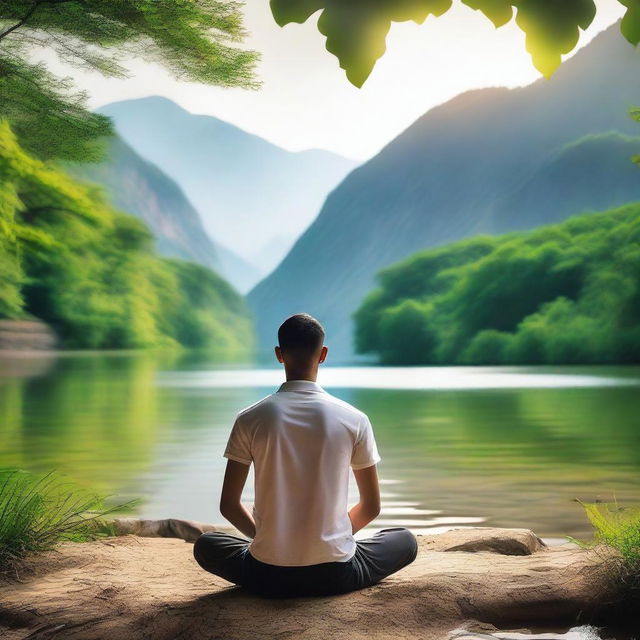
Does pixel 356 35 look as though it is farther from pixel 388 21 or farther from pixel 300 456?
pixel 300 456

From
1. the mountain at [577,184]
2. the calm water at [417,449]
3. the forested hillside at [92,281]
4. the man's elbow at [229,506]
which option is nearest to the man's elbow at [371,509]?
the man's elbow at [229,506]

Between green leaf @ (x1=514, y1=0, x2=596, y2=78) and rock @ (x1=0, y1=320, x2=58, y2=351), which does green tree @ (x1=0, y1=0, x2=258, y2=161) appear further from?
rock @ (x1=0, y1=320, x2=58, y2=351)

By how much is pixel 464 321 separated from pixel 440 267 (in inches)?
666

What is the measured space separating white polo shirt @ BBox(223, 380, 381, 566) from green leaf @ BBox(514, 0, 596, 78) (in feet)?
4.27

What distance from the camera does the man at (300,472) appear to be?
2811mm

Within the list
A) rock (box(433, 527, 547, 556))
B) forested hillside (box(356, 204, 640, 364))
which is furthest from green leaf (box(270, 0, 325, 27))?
forested hillside (box(356, 204, 640, 364))

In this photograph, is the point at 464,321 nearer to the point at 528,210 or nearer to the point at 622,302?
the point at 622,302

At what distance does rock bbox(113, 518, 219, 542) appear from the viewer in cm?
497

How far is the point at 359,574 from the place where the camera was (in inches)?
122

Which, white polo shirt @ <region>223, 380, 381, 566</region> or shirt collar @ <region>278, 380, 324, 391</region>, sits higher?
shirt collar @ <region>278, 380, 324, 391</region>

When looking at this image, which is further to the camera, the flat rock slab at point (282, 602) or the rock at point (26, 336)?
the rock at point (26, 336)

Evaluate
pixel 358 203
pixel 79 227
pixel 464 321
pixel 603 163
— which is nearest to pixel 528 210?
pixel 603 163

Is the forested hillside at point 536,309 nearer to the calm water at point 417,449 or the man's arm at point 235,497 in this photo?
the calm water at point 417,449

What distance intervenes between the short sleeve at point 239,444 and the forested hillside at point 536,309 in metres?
43.7
